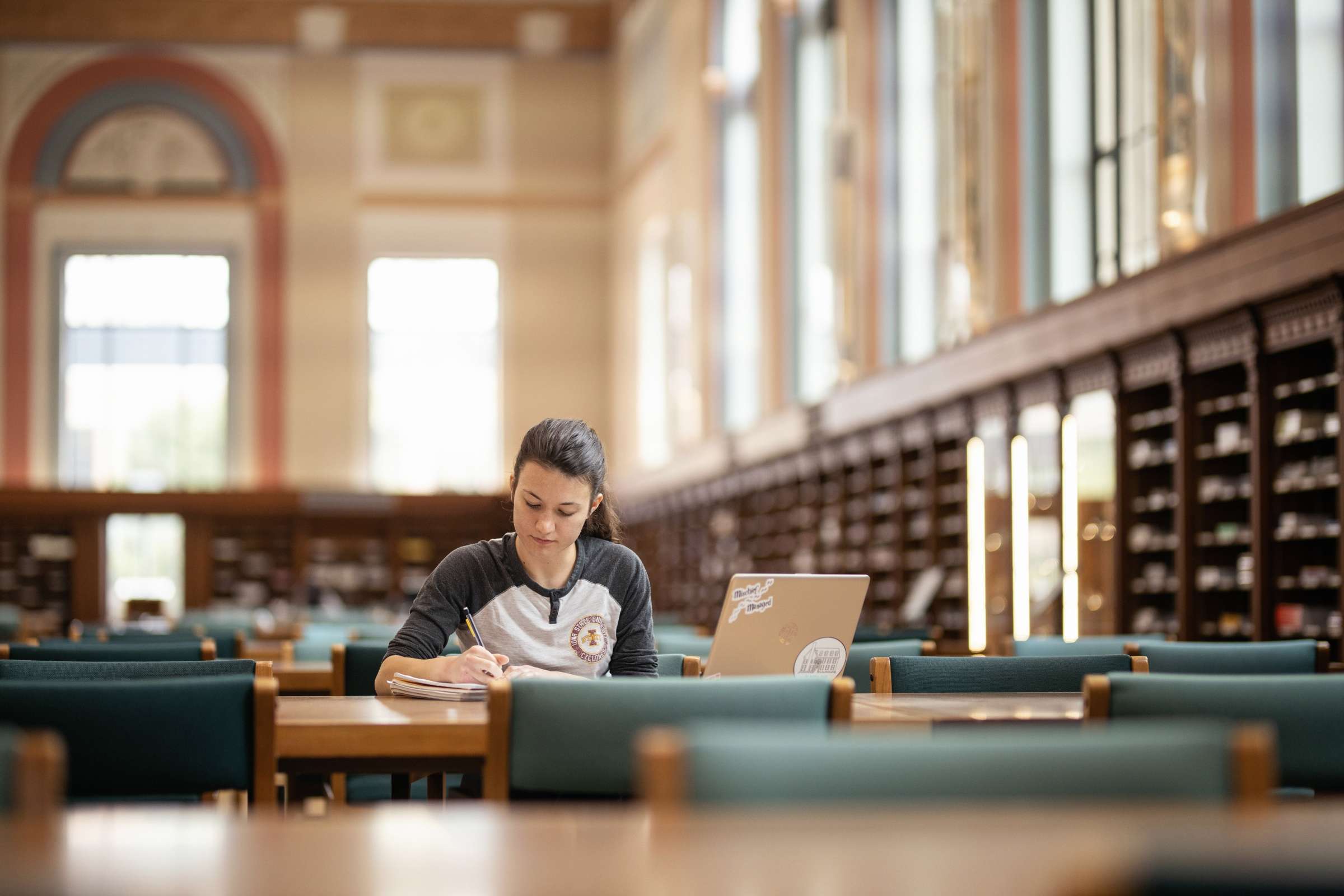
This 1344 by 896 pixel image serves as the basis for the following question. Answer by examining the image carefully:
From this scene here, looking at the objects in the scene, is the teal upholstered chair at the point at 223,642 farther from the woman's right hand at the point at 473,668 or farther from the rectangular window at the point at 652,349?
the rectangular window at the point at 652,349

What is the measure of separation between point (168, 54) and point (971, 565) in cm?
1814

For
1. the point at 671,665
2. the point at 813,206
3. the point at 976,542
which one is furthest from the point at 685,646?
the point at 813,206

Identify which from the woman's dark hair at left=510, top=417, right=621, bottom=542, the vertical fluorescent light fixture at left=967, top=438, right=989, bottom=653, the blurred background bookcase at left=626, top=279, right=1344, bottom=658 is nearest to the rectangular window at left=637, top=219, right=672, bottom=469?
the blurred background bookcase at left=626, top=279, right=1344, bottom=658

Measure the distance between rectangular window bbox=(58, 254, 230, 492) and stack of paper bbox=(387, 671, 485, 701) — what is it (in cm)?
2138

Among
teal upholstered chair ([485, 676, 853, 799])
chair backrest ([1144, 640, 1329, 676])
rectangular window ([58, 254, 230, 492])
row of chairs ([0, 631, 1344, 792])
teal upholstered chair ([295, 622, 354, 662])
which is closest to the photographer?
teal upholstered chair ([485, 676, 853, 799])

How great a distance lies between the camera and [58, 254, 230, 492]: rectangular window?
23688 mm

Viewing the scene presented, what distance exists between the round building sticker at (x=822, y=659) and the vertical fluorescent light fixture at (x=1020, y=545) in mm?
7282

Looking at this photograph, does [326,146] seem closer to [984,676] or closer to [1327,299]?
[1327,299]

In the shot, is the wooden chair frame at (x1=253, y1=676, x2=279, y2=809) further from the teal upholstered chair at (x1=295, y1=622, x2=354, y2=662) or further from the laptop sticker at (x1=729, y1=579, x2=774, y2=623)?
the teal upholstered chair at (x1=295, y1=622, x2=354, y2=662)

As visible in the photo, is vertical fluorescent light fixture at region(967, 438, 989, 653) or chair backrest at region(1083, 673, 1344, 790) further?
vertical fluorescent light fixture at region(967, 438, 989, 653)

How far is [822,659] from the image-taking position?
10.5 ft

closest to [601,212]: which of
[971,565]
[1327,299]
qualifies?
[971,565]

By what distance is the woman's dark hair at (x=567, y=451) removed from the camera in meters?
3.31

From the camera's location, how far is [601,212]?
A: 2509cm
